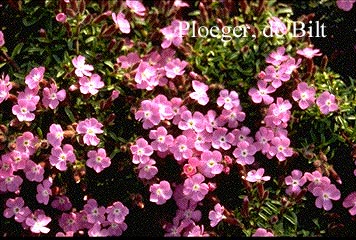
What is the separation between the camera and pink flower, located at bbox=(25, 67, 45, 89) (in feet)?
9.88

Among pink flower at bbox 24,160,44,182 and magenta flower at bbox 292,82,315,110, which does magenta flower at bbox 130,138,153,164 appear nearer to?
pink flower at bbox 24,160,44,182

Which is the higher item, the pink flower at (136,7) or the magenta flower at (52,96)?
the pink flower at (136,7)

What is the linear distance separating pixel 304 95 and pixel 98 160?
1148mm

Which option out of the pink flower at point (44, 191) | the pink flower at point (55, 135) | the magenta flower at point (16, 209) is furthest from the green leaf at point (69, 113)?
the magenta flower at point (16, 209)

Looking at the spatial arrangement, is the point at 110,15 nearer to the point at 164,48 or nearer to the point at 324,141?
the point at 164,48

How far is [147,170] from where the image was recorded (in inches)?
116

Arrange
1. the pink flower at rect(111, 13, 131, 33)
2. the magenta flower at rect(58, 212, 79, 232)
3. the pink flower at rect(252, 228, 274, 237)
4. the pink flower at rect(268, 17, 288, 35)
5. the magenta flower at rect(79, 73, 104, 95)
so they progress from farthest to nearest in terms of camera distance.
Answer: the pink flower at rect(268, 17, 288, 35), the pink flower at rect(111, 13, 131, 33), the magenta flower at rect(79, 73, 104, 95), the magenta flower at rect(58, 212, 79, 232), the pink flower at rect(252, 228, 274, 237)

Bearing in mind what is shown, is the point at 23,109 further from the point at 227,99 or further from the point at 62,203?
the point at 227,99

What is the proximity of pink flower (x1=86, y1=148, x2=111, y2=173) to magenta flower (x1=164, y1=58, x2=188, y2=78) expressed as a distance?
0.58 m

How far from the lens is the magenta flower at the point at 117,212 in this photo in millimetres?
2916

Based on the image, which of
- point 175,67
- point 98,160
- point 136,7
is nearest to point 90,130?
point 98,160

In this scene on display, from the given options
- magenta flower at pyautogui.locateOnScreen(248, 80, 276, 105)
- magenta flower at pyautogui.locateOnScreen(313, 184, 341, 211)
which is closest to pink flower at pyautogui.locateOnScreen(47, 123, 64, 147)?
magenta flower at pyautogui.locateOnScreen(248, 80, 276, 105)

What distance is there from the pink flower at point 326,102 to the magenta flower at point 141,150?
943mm

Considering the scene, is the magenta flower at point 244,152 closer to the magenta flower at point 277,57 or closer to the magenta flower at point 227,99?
the magenta flower at point 227,99
